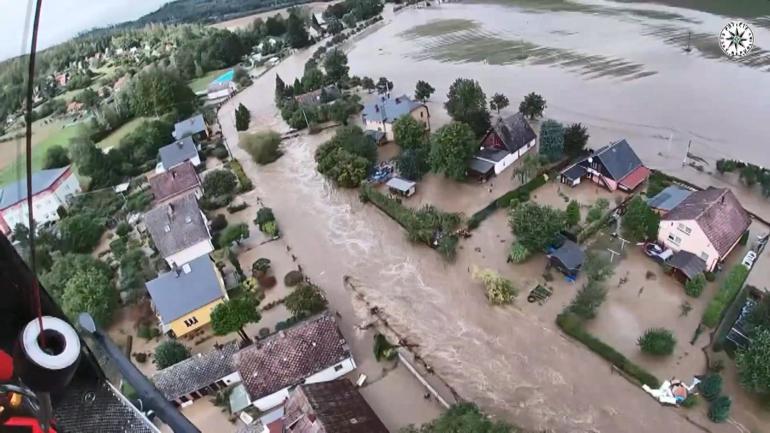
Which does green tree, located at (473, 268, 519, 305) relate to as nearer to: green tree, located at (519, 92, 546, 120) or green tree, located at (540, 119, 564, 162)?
green tree, located at (540, 119, 564, 162)

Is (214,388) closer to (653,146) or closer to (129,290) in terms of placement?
(129,290)

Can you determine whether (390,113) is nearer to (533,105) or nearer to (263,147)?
A: (263,147)

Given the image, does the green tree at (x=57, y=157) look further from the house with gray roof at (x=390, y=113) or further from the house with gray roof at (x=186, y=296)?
the house with gray roof at (x=390, y=113)

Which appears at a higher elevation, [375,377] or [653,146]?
[653,146]

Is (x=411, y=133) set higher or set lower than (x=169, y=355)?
higher

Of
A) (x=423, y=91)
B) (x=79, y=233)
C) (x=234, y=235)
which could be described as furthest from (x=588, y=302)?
(x=79, y=233)

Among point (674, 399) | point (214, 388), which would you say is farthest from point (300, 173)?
point (674, 399)
